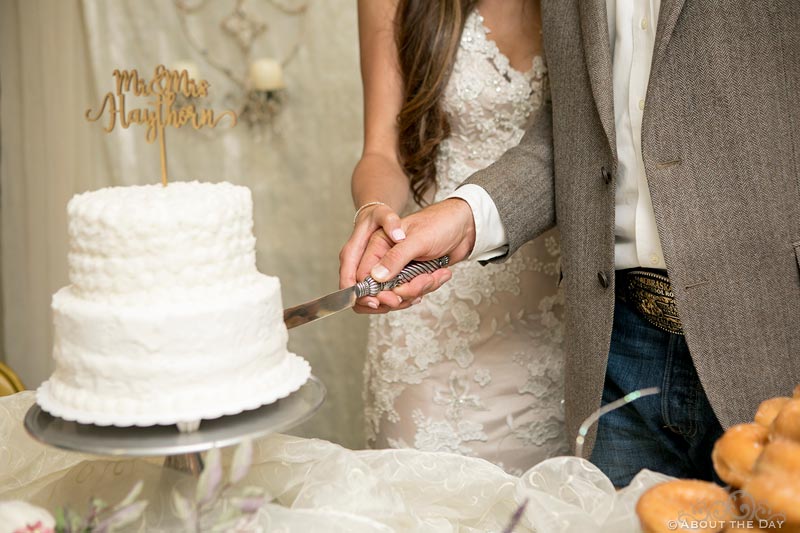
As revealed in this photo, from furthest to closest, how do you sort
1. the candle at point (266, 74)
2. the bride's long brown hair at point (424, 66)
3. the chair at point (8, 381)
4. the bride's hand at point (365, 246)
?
the candle at point (266, 74), the chair at point (8, 381), the bride's long brown hair at point (424, 66), the bride's hand at point (365, 246)

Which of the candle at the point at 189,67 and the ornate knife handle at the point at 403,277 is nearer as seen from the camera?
the ornate knife handle at the point at 403,277

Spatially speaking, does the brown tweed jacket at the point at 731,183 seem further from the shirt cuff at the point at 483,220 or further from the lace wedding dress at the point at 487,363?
the lace wedding dress at the point at 487,363

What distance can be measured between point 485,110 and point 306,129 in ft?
5.39

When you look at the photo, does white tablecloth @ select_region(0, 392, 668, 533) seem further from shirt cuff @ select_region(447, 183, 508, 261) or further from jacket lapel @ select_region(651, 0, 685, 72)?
jacket lapel @ select_region(651, 0, 685, 72)

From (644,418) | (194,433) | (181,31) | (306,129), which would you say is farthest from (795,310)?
(181,31)

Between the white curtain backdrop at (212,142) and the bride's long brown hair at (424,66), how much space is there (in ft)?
4.74

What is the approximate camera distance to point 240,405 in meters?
1.04

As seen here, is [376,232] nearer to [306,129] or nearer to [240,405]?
[240,405]

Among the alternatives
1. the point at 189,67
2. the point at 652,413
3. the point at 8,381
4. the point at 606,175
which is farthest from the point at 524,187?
the point at 189,67

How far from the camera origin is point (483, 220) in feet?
5.43

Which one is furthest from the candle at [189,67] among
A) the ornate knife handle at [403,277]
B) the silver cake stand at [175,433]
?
the silver cake stand at [175,433]

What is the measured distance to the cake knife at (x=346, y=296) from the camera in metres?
1.34

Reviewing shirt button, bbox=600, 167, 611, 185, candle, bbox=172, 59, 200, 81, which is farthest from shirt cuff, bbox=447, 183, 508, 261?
candle, bbox=172, 59, 200, 81

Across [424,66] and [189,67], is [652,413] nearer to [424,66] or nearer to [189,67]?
[424,66]
